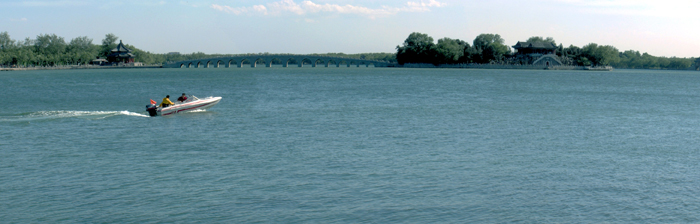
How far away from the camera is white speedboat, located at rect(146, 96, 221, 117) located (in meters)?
35.6

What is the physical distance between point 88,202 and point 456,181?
34.3 feet

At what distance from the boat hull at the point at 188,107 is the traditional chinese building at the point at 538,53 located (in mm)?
142453

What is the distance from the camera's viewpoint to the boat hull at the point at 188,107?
3633 centimetres

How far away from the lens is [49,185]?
17547 mm

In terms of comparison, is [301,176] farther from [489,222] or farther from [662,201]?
[662,201]

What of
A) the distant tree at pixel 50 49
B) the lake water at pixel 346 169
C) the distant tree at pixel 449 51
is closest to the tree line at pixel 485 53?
the distant tree at pixel 449 51

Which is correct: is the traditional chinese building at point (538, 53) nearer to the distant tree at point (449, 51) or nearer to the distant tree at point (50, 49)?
the distant tree at point (449, 51)

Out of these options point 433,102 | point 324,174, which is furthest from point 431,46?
point 324,174

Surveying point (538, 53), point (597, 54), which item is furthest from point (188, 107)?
point (597, 54)

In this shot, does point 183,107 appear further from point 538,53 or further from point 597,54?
point 597,54

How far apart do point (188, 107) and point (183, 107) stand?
46 cm

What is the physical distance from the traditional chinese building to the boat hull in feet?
467

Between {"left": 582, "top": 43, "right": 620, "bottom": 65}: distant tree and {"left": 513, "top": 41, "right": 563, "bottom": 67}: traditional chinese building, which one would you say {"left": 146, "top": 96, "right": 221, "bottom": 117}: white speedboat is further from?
{"left": 582, "top": 43, "right": 620, "bottom": 65}: distant tree

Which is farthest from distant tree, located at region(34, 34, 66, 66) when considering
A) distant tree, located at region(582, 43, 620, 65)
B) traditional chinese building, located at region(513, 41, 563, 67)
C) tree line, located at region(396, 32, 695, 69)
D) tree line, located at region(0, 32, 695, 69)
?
distant tree, located at region(582, 43, 620, 65)
